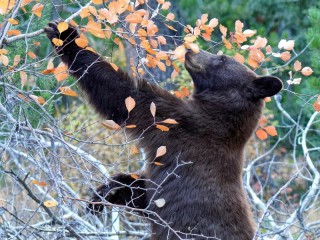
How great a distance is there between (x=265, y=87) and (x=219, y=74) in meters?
0.47

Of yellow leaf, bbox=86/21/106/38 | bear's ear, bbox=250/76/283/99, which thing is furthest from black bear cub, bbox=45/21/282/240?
yellow leaf, bbox=86/21/106/38

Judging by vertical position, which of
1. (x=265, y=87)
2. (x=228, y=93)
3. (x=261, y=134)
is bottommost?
(x=261, y=134)

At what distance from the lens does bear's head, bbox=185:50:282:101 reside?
18.9ft

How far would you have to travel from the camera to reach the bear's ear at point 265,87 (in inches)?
217

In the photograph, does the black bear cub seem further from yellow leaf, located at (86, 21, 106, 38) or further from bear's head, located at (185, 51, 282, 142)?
yellow leaf, located at (86, 21, 106, 38)

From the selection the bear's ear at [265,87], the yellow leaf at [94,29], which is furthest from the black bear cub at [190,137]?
the yellow leaf at [94,29]

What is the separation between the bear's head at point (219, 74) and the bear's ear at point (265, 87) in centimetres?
2

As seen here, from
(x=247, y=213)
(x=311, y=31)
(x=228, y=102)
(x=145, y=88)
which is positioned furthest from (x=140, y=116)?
(x=311, y=31)

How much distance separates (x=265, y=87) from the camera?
5582 mm

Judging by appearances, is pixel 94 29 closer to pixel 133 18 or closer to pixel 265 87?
pixel 133 18

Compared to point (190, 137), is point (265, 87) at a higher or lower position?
higher

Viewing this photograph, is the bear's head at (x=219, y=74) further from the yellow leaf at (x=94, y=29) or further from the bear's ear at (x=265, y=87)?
the yellow leaf at (x=94, y=29)

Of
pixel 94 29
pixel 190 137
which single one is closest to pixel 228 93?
pixel 190 137

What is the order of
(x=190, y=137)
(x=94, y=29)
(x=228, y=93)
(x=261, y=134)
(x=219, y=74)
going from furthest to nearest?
(x=219, y=74), (x=228, y=93), (x=261, y=134), (x=190, y=137), (x=94, y=29)
